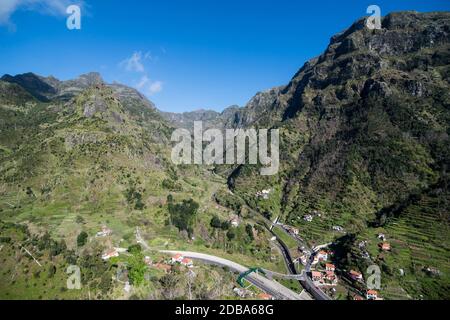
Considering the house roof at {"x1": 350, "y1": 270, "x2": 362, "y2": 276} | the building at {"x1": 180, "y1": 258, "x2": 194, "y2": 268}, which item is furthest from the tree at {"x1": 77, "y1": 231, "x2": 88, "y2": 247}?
the house roof at {"x1": 350, "y1": 270, "x2": 362, "y2": 276}

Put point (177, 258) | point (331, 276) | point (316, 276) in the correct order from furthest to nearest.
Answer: point (331, 276) → point (316, 276) → point (177, 258)

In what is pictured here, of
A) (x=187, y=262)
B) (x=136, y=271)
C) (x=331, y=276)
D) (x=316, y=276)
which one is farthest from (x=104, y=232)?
(x=331, y=276)

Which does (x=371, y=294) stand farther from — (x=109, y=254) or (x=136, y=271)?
(x=109, y=254)

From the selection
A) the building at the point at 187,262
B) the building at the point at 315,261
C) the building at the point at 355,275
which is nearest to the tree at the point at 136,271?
the building at the point at 187,262

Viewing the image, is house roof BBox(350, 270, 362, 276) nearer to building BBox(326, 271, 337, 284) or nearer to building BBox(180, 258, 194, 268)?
building BBox(326, 271, 337, 284)

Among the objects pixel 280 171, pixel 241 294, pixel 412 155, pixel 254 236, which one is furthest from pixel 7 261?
pixel 412 155

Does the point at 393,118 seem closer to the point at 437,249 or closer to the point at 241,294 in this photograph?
the point at 437,249

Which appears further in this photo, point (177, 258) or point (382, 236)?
point (382, 236)
